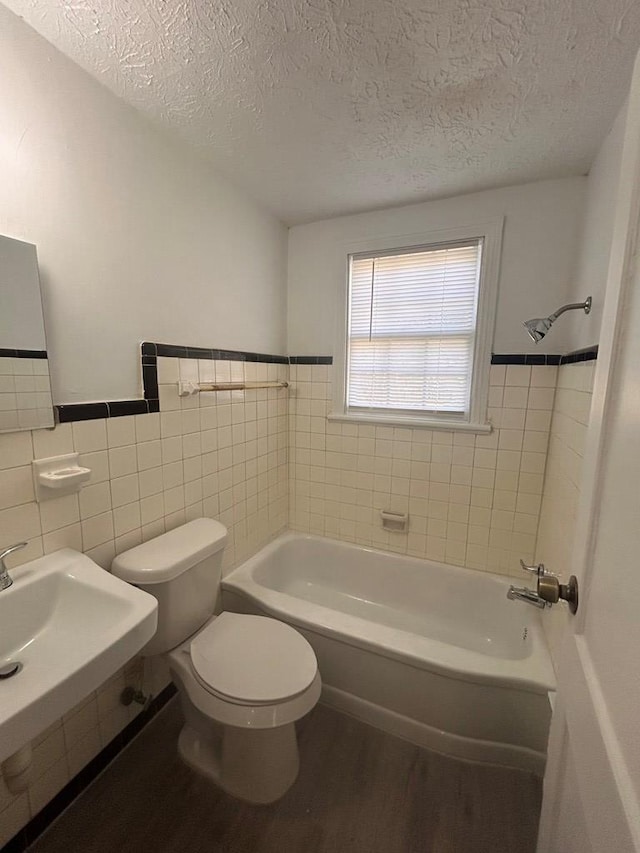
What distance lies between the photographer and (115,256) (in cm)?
119

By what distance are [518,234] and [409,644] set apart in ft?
6.27

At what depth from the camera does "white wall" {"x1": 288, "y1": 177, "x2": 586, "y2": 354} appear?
1580 mm

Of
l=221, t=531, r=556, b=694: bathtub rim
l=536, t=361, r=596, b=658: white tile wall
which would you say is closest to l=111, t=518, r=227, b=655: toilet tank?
l=221, t=531, r=556, b=694: bathtub rim

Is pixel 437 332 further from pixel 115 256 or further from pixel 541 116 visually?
pixel 115 256

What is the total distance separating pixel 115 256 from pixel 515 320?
5.74 ft

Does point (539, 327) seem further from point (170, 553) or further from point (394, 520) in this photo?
point (170, 553)

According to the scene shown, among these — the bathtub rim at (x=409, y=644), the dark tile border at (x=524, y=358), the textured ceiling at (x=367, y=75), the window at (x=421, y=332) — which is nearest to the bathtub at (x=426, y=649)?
the bathtub rim at (x=409, y=644)

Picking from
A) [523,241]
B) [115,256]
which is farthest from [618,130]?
[115,256]

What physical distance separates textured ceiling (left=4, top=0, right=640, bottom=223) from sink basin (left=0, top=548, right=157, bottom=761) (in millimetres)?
1470

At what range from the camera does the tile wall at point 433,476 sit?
5.74 feet

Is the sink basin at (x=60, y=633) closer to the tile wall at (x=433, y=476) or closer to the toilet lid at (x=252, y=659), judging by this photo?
the toilet lid at (x=252, y=659)

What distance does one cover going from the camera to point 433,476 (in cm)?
195

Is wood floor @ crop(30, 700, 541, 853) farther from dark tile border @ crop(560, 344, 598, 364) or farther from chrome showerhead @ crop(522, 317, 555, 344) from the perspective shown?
chrome showerhead @ crop(522, 317, 555, 344)

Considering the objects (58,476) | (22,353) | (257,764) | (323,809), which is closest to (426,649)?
(323,809)
